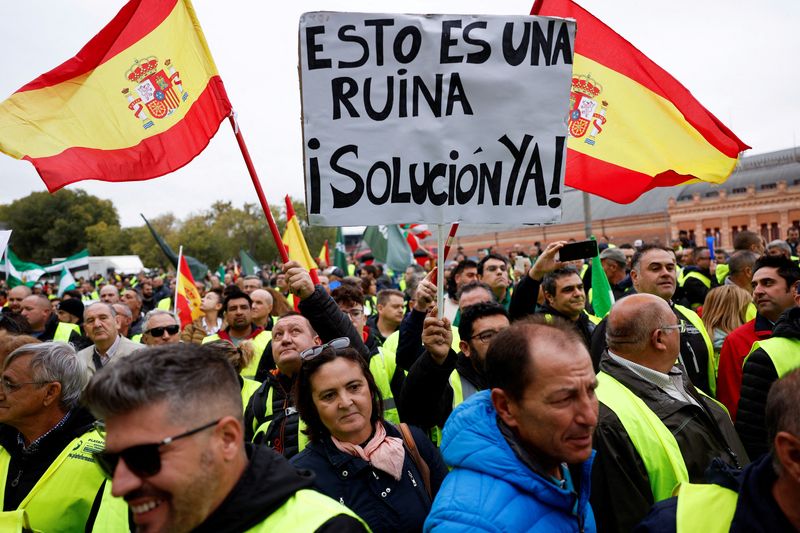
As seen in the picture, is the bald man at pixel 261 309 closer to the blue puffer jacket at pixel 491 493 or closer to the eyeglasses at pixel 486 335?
the eyeglasses at pixel 486 335

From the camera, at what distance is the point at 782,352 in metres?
3.73

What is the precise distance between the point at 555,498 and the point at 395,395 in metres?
2.66

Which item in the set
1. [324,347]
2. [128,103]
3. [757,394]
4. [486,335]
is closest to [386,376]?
[486,335]

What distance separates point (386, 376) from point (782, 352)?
103 inches

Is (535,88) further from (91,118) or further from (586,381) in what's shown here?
(91,118)

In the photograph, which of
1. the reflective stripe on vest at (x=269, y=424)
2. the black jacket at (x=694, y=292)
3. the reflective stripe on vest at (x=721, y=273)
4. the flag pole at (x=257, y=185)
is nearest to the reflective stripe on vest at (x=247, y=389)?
the reflective stripe on vest at (x=269, y=424)

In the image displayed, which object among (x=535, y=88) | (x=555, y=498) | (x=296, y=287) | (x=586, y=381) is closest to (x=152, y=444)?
(x=555, y=498)

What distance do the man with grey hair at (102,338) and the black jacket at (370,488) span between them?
13.4 feet

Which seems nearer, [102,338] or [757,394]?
[757,394]

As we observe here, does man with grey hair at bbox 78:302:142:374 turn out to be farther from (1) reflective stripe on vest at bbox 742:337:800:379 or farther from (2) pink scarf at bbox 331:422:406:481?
(1) reflective stripe on vest at bbox 742:337:800:379

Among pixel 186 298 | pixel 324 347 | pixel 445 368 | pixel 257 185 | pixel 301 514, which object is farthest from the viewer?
Result: pixel 186 298

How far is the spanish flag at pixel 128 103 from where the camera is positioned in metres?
4.37

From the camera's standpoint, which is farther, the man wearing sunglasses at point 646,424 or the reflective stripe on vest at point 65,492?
the reflective stripe on vest at point 65,492

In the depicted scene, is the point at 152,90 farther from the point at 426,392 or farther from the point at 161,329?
the point at 426,392
